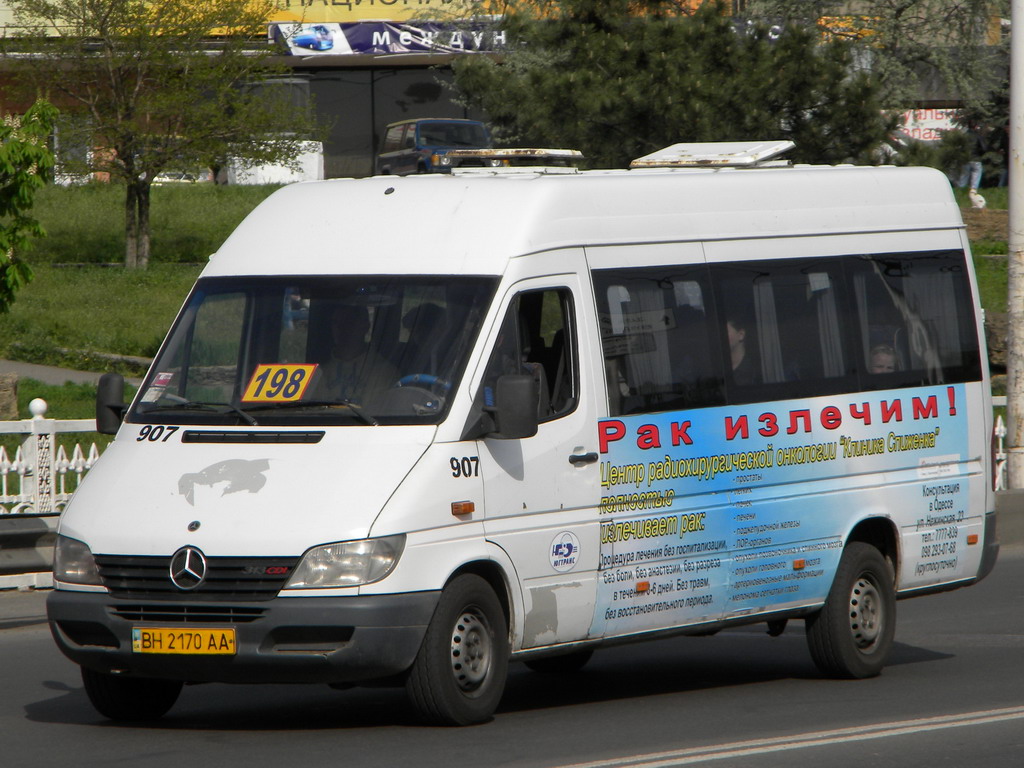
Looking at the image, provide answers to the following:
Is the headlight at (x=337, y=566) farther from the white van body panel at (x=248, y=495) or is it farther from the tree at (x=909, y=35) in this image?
the tree at (x=909, y=35)

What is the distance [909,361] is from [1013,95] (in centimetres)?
672

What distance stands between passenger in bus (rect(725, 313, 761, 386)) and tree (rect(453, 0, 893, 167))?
10.8 meters

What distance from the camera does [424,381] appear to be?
7.52 m

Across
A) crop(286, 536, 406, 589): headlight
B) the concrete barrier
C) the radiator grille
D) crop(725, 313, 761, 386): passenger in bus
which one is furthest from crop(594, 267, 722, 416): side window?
the concrete barrier

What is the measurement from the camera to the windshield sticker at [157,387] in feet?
25.9

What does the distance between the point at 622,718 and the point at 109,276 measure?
22361mm

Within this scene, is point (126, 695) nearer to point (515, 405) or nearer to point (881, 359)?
point (515, 405)

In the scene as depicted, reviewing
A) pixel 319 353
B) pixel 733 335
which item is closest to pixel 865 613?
pixel 733 335

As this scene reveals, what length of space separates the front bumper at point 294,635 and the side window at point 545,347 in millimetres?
1155

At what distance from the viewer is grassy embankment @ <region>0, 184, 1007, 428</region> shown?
23.6 m

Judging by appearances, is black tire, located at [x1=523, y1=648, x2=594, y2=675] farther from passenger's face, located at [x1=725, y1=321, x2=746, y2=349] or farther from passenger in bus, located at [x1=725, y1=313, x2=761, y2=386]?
passenger's face, located at [x1=725, y1=321, x2=746, y2=349]

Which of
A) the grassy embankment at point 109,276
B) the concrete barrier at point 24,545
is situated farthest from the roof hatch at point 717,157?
the grassy embankment at point 109,276

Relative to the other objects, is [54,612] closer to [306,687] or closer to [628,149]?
[306,687]

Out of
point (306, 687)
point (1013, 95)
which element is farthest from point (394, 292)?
point (1013, 95)
